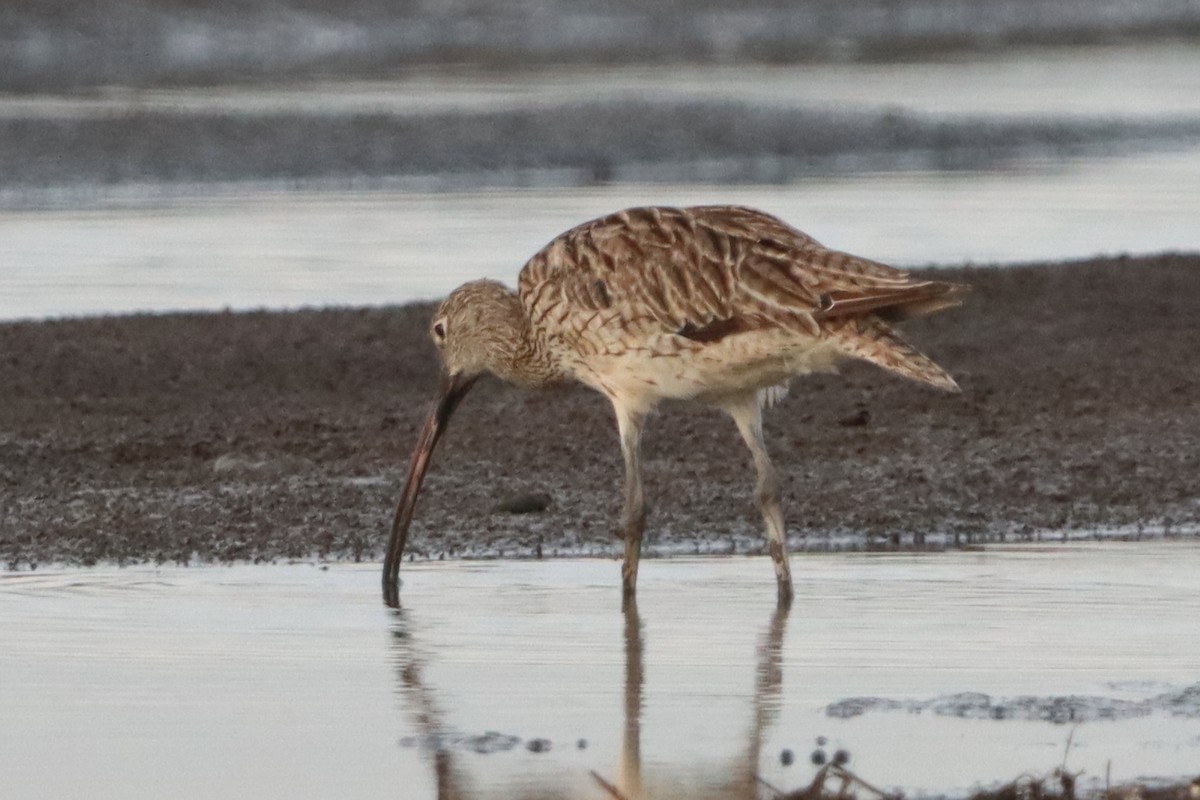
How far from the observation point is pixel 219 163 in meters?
21.8

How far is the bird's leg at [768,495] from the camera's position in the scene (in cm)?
880

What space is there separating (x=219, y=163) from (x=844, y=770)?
643 inches

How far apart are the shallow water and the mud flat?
0.49 metres

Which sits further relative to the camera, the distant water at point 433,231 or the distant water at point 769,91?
the distant water at point 769,91

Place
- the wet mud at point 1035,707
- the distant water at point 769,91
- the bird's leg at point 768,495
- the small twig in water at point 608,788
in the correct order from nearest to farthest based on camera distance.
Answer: the small twig in water at point 608,788 → the wet mud at point 1035,707 → the bird's leg at point 768,495 → the distant water at point 769,91

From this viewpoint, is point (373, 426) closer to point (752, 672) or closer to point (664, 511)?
point (664, 511)

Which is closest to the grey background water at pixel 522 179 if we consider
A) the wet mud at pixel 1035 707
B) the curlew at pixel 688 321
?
the curlew at pixel 688 321

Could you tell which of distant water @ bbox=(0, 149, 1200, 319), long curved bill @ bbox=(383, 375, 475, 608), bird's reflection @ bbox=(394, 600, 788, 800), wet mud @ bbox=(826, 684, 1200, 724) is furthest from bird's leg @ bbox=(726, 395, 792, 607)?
distant water @ bbox=(0, 149, 1200, 319)

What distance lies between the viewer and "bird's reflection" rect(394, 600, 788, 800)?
6266mm

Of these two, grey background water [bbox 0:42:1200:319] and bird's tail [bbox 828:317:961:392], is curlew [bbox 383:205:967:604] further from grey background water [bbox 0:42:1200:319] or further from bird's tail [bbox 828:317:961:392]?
grey background water [bbox 0:42:1200:319]

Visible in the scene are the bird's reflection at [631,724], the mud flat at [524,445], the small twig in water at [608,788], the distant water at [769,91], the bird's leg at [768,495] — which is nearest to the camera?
the small twig in water at [608,788]

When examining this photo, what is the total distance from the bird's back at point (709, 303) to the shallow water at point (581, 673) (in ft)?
2.37

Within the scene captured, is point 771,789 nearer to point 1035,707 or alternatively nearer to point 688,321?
point 1035,707

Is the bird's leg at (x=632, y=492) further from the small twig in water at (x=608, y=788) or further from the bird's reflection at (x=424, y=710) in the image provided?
the small twig in water at (x=608, y=788)
